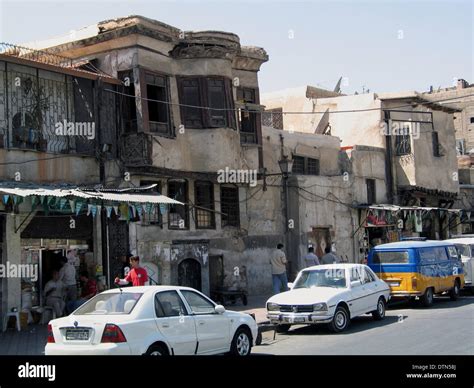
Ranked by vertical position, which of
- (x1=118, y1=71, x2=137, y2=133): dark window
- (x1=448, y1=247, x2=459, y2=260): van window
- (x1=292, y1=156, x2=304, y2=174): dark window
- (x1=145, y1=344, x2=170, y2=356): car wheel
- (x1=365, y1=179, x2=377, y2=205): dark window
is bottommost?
(x1=145, y1=344, x2=170, y2=356): car wheel

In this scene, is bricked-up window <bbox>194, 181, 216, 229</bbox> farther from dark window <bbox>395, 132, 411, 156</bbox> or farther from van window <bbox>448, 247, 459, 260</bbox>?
dark window <bbox>395, 132, 411, 156</bbox>

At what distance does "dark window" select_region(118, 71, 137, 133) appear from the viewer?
2031cm

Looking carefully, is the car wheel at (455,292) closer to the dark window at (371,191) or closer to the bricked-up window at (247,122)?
the bricked-up window at (247,122)

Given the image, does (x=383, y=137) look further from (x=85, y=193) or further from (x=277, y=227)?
(x=85, y=193)

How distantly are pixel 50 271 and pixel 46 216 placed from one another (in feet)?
5.05

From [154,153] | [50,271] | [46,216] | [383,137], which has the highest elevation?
[383,137]

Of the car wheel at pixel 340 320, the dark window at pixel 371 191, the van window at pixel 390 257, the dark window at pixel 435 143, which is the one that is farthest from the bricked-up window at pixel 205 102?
the dark window at pixel 435 143

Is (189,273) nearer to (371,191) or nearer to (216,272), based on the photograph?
(216,272)

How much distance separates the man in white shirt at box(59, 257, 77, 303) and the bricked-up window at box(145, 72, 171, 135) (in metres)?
5.25

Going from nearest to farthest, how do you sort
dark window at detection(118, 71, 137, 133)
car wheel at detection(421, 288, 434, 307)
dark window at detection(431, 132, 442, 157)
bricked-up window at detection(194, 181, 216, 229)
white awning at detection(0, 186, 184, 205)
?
1. white awning at detection(0, 186, 184, 205)
2. car wheel at detection(421, 288, 434, 307)
3. dark window at detection(118, 71, 137, 133)
4. bricked-up window at detection(194, 181, 216, 229)
5. dark window at detection(431, 132, 442, 157)

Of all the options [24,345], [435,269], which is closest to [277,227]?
[435,269]

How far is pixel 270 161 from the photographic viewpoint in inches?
1023

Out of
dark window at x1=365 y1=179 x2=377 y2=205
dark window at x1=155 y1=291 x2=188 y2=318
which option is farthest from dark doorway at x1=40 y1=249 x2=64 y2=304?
dark window at x1=365 y1=179 x2=377 y2=205

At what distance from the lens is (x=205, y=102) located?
73.2ft
